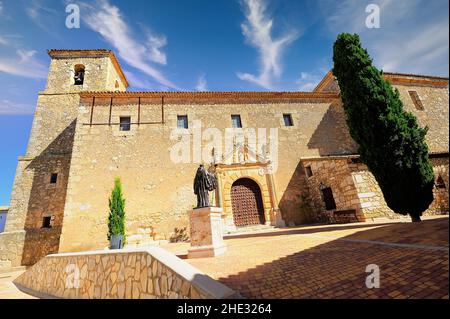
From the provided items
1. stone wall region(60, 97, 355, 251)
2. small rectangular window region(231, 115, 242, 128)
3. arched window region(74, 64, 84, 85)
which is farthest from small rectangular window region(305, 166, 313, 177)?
arched window region(74, 64, 84, 85)

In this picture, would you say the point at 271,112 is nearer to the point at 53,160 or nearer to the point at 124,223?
the point at 124,223

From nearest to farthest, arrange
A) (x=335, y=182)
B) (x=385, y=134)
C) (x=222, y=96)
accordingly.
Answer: (x=385, y=134)
(x=335, y=182)
(x=222, y=96)

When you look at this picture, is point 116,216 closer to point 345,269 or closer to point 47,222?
point 47,222

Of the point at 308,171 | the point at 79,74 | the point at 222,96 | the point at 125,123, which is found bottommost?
the point at 308,171

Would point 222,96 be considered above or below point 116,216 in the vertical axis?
above

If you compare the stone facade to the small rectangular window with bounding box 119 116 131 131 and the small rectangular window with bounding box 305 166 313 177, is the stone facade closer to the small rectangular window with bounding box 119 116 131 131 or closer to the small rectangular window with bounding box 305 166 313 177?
the small rectangular window with bounding box 305 166 313 177

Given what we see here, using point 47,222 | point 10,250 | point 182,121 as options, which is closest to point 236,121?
point 182,121

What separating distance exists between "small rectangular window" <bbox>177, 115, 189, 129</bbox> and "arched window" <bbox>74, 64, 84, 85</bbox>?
8.09 m

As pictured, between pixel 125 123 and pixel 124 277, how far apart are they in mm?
9520

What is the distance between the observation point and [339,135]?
512 inches

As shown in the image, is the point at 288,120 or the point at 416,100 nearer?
the point at 288,120

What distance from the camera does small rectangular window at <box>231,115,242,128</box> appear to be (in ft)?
40.6

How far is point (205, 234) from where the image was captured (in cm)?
522

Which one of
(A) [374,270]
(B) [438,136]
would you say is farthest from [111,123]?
(B) [438,136]
